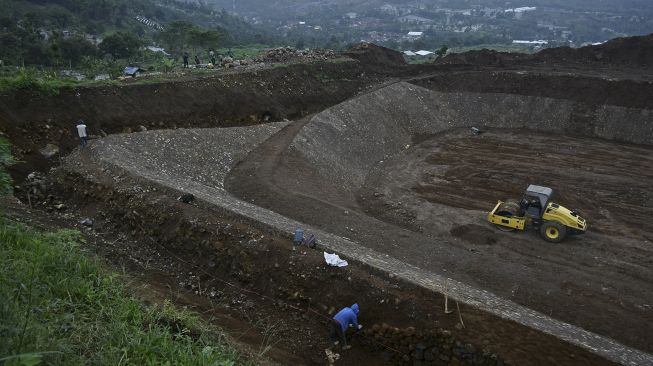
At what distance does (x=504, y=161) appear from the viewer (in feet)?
83.4

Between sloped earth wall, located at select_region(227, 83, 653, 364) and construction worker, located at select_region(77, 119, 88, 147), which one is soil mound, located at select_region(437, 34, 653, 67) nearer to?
sloped earth wall, located at select_region(227, 83, 653, 364)

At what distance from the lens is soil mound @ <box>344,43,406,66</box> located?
37219 millimetres

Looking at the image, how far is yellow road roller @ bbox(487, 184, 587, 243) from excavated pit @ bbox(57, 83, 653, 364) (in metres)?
0.45

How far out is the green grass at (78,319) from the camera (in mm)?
5660

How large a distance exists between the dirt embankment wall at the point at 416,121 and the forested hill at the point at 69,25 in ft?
83.4

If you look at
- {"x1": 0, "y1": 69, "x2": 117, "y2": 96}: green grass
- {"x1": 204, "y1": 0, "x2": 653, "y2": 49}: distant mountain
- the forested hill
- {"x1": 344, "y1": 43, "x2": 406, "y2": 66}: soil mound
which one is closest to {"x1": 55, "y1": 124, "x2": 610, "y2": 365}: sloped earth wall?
{"x1": 0, "y1": 69, "x2": 117, "y2": 96}: green grass

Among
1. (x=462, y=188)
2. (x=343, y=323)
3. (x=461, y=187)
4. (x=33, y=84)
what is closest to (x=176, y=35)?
(x=33, y=84)

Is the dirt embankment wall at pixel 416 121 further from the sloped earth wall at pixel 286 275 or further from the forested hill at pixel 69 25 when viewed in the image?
the forested hill at pixel 69 25

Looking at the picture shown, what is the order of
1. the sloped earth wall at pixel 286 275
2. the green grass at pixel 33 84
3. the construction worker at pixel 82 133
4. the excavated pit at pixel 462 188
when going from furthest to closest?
1. the green grass at pixel 33 84
2. the construction worker at pixel 82 133
3. the excavated pit at pixel 462 188
4. the sloped earth wall at pixel 286 275

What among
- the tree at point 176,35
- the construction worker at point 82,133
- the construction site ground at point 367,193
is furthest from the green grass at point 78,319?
the tree at point 176,35

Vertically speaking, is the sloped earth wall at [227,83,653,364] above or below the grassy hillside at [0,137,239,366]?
below

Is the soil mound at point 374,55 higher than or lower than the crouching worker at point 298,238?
higher

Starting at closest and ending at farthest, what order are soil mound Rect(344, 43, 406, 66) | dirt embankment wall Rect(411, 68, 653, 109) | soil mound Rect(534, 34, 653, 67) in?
1. dirt embankment wall Rect(411, 68, 653, 109)
2. soil mound Rect(534, 34, 653, 67)
3. soil mound Rect(344, 43, 406, 66)

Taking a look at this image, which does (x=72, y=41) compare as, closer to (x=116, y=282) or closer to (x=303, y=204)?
(x=303, y=204)
